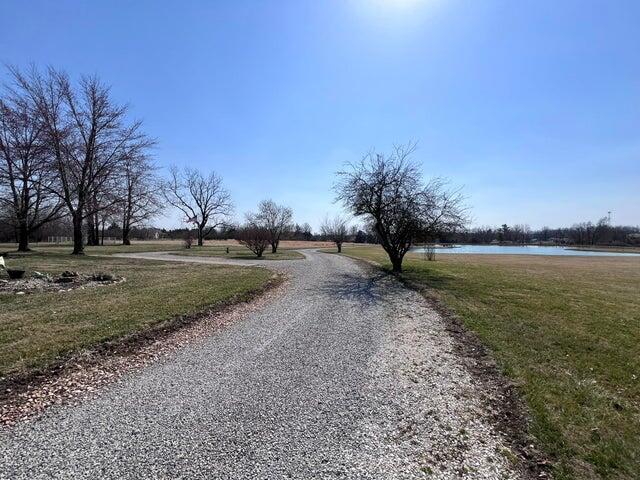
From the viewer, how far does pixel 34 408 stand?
12.6ft

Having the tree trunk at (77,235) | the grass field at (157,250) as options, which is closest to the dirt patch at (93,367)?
the grass field at (157,250)

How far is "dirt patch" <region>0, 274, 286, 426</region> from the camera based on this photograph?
3990 mm

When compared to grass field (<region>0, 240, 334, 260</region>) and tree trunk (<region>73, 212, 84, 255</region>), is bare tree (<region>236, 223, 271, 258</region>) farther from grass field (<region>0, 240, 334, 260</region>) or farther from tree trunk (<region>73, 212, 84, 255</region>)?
tree trunk (<region>73, 212, 84, 255</region>)

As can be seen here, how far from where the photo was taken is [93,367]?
5047 millimetres

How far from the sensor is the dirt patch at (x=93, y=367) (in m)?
3.99

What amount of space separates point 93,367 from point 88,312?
133 inches

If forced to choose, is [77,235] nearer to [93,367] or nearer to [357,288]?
[357,288]

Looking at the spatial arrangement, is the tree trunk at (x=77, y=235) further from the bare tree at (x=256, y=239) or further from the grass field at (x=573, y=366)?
the grass field at (x=573, y=366)

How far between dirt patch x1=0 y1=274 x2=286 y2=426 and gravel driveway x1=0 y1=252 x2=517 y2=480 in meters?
0.25

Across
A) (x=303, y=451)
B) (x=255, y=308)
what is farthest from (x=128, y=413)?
(x=255, y=308)

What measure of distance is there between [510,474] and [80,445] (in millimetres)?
3595

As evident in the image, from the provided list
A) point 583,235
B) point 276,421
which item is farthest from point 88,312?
point 583,235

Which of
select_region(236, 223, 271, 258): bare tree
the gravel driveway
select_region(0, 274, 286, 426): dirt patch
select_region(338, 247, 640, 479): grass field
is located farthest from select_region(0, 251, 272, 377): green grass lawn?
select_region(236, 223, 271, 258): bare tree

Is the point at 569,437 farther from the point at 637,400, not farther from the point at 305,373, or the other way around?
the point at 305,373
